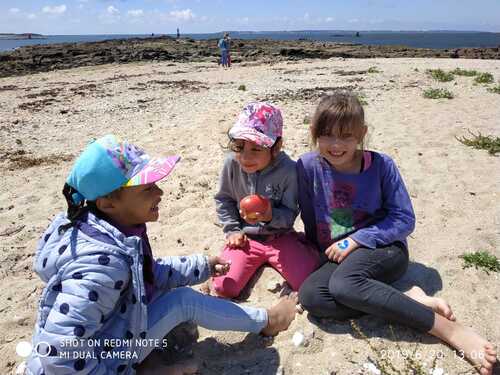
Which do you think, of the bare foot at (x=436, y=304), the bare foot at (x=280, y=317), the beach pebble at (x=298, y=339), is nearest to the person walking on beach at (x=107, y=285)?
the bare foot at (x=280, y=317)

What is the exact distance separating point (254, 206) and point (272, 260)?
53cm

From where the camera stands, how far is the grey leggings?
106 inches

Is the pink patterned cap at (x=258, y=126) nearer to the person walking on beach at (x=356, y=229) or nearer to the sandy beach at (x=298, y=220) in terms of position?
the person walking on beach at (x=356, y=229)

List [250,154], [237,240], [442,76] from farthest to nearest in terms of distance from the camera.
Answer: [442,76]
[237,240]
[250,154]

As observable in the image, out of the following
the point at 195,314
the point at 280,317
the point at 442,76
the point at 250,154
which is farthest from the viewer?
the point at 442,76

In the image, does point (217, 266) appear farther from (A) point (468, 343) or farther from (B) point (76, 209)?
(A) point (468, 343)

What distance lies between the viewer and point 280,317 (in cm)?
289

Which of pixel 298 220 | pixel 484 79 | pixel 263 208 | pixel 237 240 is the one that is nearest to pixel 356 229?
pixel 263 208

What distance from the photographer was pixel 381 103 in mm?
9203

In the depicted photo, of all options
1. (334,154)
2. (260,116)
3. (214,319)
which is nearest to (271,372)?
(214,319)

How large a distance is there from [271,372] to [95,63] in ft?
90.3

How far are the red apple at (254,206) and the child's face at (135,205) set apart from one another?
0.96 metres

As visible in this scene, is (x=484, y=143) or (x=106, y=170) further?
(x=484, y=143)

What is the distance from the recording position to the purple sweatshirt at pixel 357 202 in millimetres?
3096
